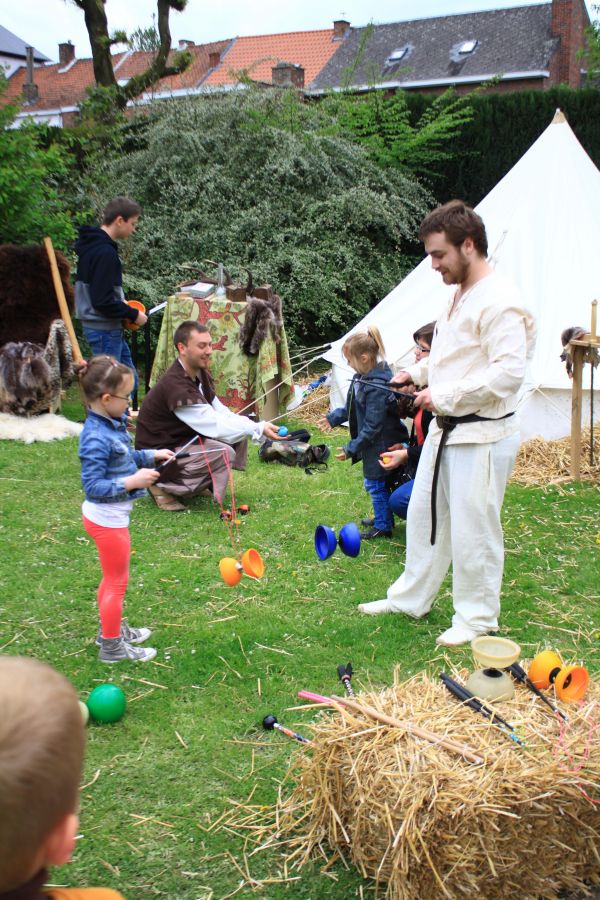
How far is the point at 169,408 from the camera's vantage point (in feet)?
19.9

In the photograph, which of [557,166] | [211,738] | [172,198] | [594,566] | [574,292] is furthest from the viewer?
[172,198]

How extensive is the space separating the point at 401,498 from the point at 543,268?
174 inches

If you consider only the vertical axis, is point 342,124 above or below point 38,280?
above

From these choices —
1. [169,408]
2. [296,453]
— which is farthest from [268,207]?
[169,408]

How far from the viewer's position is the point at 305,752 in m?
3.15

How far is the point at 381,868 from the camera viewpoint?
2.46 m

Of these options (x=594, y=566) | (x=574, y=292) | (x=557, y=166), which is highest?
(x=557, y=166)

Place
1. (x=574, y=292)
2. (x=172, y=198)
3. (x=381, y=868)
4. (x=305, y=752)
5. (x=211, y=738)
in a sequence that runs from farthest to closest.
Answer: (x=172, y=198) < (x=574, y=292) < (x=211, y=738) < (x=305, y=752) < (x=381, y=868)

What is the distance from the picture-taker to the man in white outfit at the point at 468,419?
12.2ft

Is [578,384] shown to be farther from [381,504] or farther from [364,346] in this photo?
[364,346]

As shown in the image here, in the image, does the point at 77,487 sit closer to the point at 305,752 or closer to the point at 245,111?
the point at 305,752

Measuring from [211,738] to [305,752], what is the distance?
45 cm

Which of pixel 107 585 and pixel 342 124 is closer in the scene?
pixel 107 585

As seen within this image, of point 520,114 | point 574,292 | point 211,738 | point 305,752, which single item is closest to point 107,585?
point 211,738
